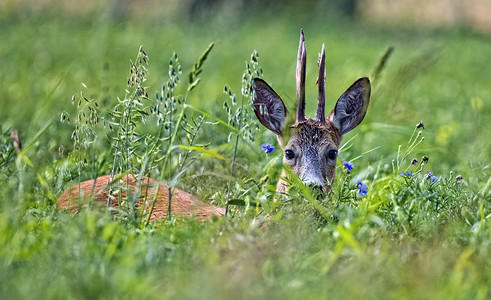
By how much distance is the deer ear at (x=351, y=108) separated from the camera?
16.3 feet

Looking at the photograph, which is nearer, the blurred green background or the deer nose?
the deer nose

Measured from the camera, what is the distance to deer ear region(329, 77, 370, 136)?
16.3ft

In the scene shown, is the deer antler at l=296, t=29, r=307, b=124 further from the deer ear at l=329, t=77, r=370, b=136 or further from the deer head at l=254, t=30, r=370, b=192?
the deer ear at l=329, t=77, r=370, b=136

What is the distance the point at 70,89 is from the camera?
8.06 m

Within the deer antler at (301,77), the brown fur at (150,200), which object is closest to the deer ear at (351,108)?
the deer antler at (301,77)

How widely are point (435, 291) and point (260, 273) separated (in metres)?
0.62

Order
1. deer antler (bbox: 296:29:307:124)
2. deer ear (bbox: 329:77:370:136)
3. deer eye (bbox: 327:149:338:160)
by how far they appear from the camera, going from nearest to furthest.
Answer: deer antler (bbox: 296:29:307:124) → deer eye (bbox: 327:149:338:160) → deer ear (bbox: 329:77:370:136)

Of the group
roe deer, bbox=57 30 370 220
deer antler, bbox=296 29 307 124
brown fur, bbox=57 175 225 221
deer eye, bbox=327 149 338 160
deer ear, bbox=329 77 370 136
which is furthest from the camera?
deer ear, bbox=329 77 370 136

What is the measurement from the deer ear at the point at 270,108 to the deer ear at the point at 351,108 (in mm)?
302

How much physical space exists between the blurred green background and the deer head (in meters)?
0.21

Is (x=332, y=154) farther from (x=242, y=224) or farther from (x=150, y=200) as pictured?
(x=242, y=224)

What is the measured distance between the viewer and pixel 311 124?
4.79m

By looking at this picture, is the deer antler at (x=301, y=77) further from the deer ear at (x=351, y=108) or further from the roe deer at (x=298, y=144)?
the deer ear at (x=351, y=108)

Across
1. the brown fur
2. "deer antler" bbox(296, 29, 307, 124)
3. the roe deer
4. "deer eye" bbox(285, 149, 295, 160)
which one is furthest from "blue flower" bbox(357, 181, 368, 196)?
the brown fur
